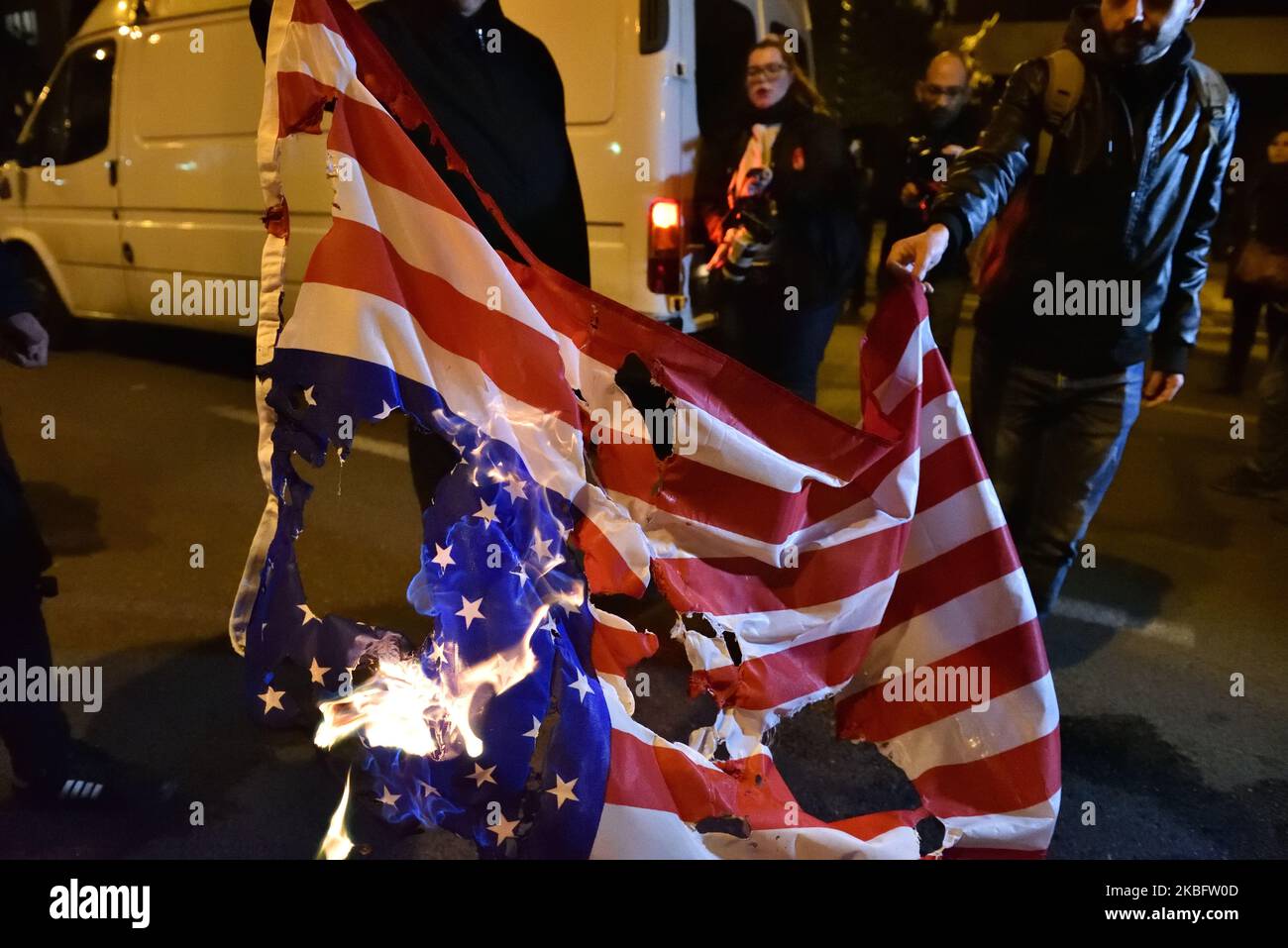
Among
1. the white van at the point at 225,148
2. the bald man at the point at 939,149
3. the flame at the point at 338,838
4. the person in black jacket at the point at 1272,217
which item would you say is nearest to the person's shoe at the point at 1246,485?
the person in black jacket at the point at 1272,217

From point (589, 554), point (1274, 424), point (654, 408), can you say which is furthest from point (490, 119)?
point (1274, 424)

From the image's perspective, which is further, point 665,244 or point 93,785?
point 665,244

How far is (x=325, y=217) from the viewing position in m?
5.77

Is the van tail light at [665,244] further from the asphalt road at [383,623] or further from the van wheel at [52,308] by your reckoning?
the van wheel at [52,308]

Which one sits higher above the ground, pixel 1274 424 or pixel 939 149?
pixel 939 149

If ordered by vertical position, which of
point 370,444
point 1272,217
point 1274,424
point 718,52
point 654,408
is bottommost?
point 370,444

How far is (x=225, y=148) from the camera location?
258 inches

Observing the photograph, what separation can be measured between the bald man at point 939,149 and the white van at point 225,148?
1.03 meters

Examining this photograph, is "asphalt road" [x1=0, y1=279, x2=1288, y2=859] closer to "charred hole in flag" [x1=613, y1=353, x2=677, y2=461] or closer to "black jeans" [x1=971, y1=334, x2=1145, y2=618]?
"black jeans" [x1=971, y1=334, x2=1145, y2=618]

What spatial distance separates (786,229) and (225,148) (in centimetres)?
429

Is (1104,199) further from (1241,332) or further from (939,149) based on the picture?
(1241,332)

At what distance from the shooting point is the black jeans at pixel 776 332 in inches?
169

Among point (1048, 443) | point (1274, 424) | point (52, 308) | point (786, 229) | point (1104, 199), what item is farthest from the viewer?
point (52, 308)
